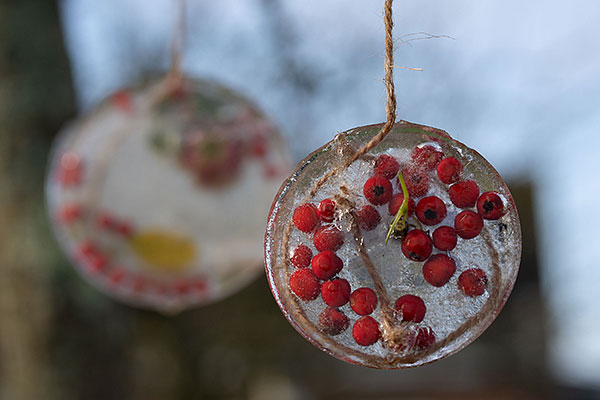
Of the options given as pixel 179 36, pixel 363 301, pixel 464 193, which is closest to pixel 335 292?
pixel 363 301

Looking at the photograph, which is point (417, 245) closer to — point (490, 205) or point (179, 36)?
point (490, 205)

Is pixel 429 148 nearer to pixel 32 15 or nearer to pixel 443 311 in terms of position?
pixel 443 311

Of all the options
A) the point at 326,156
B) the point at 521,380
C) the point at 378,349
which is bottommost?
the point at 521,380

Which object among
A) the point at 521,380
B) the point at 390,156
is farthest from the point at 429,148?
the point at 521,380

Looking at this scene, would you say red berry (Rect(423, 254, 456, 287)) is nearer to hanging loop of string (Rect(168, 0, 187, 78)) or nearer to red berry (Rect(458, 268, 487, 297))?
red berry (Rect(458, 268, 487, 297))

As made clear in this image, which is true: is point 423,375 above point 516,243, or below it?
below

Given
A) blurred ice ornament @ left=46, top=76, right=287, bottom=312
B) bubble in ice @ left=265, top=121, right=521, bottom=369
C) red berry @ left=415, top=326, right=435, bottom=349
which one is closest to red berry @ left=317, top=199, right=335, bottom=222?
bubble in ice @ left=265, top=121, right=521, bottom=369
